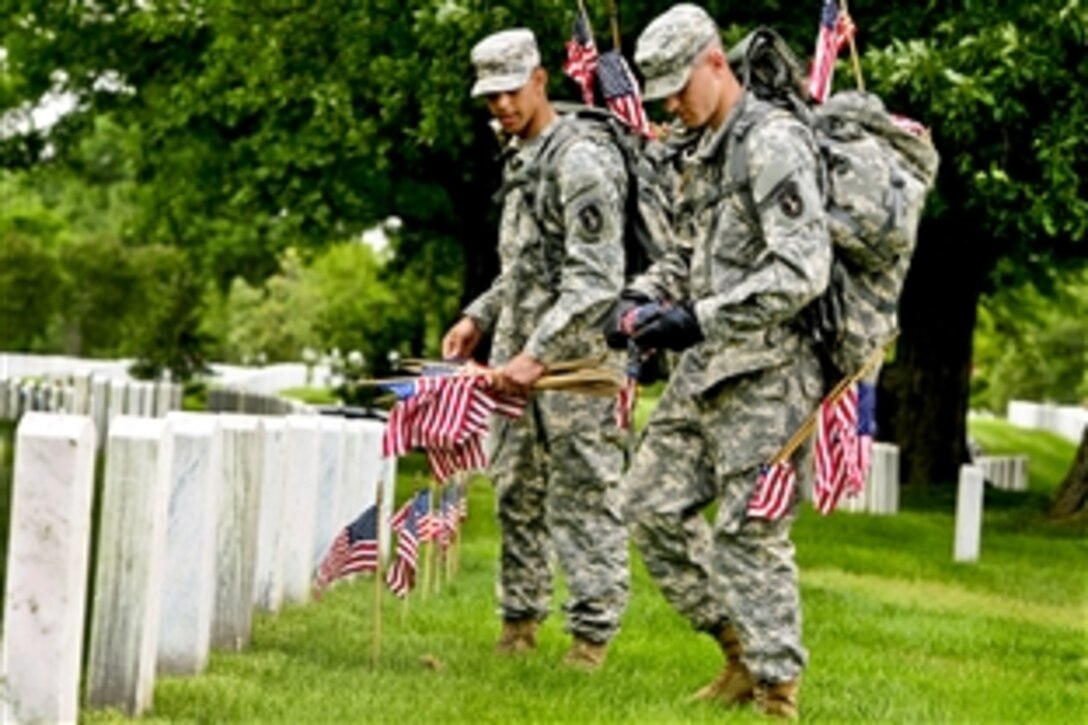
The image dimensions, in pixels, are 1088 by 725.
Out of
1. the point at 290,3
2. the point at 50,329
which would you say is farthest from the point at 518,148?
the point at 50,329

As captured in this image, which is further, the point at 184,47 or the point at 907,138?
the point at 184,47

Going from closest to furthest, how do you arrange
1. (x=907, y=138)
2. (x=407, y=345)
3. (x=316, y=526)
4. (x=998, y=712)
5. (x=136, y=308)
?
1. (x=907, y=138)
2. (x=998, y=712)
3. (x=316, y=526)
4. (x=407, y=345)
5. (x=136, y=308)

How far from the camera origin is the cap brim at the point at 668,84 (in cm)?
846

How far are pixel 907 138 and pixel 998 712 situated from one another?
2602mm

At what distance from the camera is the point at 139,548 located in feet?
24.7

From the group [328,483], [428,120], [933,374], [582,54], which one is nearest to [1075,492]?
[933,374]

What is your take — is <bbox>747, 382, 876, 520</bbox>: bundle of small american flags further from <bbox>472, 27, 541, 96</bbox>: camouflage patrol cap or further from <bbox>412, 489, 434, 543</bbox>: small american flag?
<bbox>412, 489, 434, 543</bbox>: small american flag

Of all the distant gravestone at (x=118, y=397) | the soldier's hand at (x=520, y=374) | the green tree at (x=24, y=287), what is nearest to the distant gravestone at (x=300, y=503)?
the soldier's hand at (x=520, y=374)

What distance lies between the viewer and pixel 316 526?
495 inches

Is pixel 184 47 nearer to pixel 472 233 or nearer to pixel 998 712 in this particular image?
pixel 472 233

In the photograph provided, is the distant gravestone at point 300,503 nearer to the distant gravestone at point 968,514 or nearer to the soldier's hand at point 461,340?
the soldier's hand at point 461,340

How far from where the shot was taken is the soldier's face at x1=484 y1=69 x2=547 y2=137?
395 inches

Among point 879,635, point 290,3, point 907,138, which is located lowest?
point 879,635

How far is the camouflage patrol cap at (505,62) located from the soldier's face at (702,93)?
1502 millimetres
